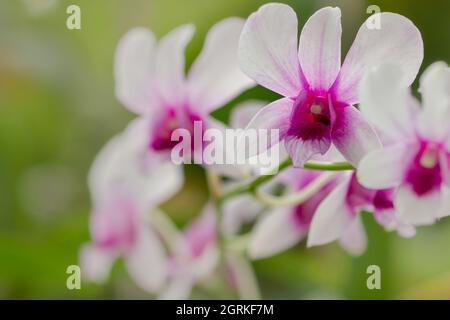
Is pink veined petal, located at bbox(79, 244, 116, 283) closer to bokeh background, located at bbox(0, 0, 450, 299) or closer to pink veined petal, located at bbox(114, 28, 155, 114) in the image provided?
bokeh background, located at bbox(0, 0, 450, 299)

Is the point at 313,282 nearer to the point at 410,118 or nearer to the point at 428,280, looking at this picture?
the point at 428,280

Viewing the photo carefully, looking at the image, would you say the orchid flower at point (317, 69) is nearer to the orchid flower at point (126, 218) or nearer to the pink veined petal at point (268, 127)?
the pink veined petal at point (268, 127)

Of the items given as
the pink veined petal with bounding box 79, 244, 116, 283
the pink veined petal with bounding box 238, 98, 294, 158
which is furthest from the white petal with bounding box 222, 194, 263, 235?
the pink veined petal with bounding box 238, 98, 294, 158

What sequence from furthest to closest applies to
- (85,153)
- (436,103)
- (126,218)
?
(85,153) < (126,218) < (436,103)

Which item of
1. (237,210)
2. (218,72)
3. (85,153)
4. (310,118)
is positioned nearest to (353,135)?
(310,118)

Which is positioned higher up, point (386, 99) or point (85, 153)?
point (85, 153)

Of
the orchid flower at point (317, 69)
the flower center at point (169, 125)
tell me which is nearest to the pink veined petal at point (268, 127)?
the orchid flower at point (317, 69)

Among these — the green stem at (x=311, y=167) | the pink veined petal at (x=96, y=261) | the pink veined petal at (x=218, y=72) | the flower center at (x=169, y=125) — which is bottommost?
the green stem at (x=311, y=167)

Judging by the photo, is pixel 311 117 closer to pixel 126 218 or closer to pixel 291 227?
pixel 291 227
